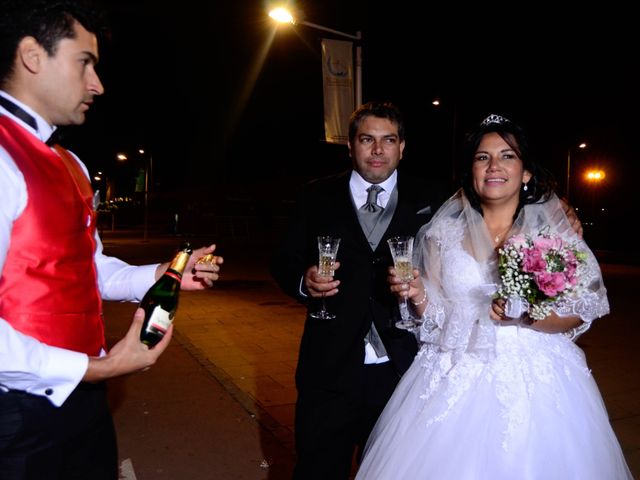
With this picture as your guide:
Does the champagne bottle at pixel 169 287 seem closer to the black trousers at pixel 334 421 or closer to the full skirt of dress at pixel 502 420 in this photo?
the black trousers at pixel 334 421

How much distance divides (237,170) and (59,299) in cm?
5758

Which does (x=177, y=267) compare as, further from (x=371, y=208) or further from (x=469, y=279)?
(x=469, y=279)

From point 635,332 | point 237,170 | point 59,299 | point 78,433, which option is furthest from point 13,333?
point 237,170

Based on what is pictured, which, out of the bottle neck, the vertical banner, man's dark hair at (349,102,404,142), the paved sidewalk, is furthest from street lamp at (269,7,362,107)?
the bottle neck

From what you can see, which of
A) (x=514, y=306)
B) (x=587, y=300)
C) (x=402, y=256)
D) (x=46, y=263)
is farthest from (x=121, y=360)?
(x=587, y=300)

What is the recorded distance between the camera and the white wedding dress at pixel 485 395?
2.57m

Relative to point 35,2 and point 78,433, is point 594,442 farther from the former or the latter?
point 35,2

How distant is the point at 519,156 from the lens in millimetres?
3113

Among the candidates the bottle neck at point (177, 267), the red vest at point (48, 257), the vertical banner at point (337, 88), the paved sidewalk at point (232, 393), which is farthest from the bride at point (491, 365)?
the vertical banner at point (337, 88)

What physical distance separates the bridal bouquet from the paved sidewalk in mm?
2385

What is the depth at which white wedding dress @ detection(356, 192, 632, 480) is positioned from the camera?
2.57m

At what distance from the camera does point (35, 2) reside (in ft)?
5.80

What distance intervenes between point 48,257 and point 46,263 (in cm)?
2

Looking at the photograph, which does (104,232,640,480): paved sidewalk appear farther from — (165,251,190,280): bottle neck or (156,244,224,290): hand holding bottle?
(165,251,190,280): bottle neck
